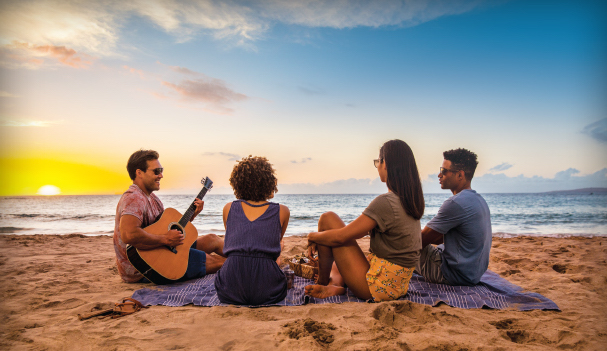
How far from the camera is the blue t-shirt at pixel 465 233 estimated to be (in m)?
3.36

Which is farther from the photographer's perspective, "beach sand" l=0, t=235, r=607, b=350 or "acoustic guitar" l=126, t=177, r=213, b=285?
"acoustic guitar" l=126, t=177, r=213, b=285

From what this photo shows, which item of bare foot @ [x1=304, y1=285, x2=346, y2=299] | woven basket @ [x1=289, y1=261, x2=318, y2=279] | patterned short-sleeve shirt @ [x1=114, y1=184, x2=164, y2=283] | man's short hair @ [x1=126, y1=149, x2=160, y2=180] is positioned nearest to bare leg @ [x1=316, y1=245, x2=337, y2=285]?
bare foot @ [x1=304, y1=285, x2=346, y2=299]

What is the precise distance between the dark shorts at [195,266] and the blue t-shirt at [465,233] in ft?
9.96

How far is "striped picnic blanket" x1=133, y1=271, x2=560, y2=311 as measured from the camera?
10.4 feet

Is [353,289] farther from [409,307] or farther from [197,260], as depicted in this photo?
[197,260]

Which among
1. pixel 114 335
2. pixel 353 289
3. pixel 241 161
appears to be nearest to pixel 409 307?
pixel 353 289

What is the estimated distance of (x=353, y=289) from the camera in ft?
10.5

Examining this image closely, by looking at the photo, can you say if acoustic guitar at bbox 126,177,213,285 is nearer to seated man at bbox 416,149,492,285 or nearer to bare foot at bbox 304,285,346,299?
bare foot at bbox 304,285,346,299

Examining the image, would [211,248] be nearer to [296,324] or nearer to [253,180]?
[253,180]

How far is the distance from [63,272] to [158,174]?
7.72 ft

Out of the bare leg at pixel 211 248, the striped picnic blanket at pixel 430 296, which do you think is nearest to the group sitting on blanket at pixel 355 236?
the striped picnic blanket at pixel 430 296

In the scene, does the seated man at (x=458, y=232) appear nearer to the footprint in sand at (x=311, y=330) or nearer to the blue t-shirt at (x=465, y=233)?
the blue t-shirt at (x=465, y=233)

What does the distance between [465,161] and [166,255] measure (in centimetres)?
384

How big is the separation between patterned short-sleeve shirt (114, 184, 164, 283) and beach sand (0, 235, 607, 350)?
20cm
